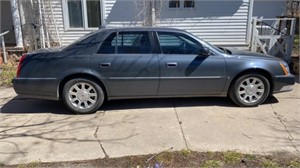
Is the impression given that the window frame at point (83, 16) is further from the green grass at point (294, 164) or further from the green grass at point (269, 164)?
the green grass at point (294, 164)

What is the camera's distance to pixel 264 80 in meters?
4.93

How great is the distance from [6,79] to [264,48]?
7.52 meters

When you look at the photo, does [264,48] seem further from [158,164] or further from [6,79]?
[6,79]

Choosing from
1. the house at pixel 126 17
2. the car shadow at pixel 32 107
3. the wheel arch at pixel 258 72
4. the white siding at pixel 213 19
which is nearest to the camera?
the wheel arch at pixel 258 72

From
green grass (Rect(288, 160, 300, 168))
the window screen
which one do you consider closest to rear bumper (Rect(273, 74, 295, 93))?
green grass (Rect(288, 160, 300, 168))

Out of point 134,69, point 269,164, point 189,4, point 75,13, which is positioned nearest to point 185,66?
point 134,69

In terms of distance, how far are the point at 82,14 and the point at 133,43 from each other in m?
5.51

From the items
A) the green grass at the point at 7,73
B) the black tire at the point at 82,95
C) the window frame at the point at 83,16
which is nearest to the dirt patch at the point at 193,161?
the black tire at the point at 82,95

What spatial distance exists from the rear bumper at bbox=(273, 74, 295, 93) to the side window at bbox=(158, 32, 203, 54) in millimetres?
1564

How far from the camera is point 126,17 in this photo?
31.5ft

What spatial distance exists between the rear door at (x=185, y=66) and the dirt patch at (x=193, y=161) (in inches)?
64.7

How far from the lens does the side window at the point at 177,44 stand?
4793 millimetres

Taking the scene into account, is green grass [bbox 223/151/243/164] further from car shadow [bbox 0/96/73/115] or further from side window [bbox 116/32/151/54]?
car shadow [bbox 0/96/73/115]

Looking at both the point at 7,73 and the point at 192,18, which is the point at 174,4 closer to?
the point at 192,18
